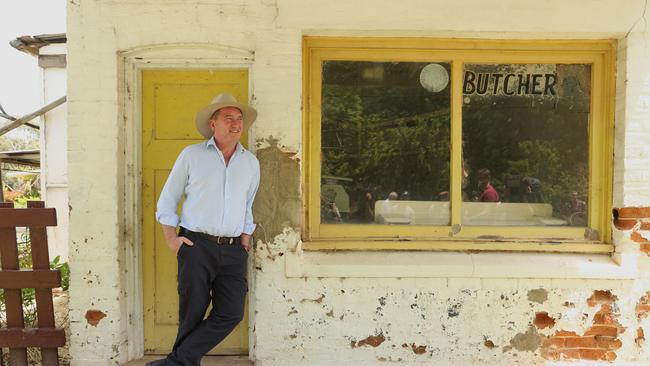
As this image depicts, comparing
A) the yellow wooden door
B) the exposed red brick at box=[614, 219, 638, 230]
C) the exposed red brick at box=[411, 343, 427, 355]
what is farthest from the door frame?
the exposed red brick at box=[614, 219, 638, 230]

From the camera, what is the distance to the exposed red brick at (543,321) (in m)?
3.88

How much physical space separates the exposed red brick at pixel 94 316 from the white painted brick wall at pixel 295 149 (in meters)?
0.03

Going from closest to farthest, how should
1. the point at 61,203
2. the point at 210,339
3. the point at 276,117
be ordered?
the point at 210,339 → the point at 276,117 → the point at 61,203

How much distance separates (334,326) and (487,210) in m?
1.63

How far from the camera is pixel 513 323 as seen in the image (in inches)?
153

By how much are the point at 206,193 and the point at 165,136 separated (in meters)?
1.00

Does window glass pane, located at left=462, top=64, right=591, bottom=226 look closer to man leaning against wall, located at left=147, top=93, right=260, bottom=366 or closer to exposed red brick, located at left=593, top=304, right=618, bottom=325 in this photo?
exposed red brick, located at left=593, top=304, right=618, bottom=325

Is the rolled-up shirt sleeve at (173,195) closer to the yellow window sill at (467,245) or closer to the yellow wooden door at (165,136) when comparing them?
the yellow wooden door at (165,136)

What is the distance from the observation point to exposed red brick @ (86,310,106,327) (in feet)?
12.7

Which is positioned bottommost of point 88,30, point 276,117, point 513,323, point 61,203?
point 513,323

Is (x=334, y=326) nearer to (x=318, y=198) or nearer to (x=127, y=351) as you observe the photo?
(x=318, y=198)

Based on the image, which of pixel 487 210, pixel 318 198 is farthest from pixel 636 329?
pixel 318 198

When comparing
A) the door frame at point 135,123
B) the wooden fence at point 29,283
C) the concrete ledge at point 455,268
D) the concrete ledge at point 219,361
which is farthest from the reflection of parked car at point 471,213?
the wooden fence at point 29,283

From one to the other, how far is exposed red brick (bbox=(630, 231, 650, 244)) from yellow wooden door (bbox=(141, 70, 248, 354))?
10.4 ft
